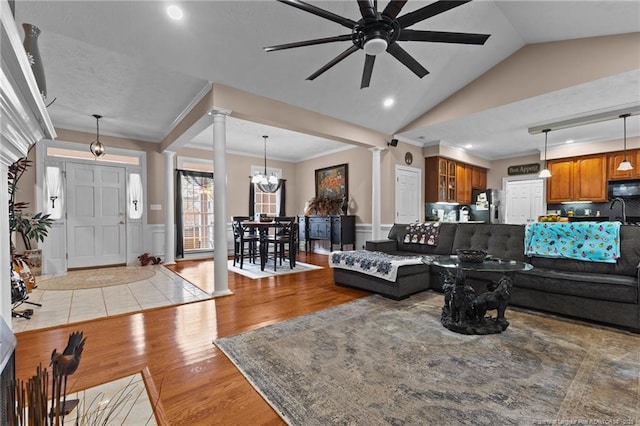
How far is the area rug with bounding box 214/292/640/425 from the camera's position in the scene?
60.6 inches

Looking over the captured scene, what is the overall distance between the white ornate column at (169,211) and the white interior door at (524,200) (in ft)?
27.7

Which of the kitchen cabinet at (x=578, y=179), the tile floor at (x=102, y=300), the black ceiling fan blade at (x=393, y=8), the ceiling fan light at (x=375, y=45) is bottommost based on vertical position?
the tile floor at (x=102, y=300)

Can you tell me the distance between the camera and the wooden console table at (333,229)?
6496 millimetres

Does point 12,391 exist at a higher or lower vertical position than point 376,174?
lower

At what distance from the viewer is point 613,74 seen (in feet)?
11.1

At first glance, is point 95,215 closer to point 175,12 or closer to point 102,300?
point 102,300

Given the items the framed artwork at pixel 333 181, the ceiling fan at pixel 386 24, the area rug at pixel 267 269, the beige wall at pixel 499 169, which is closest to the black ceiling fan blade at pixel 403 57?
the ceiling fan at pixel 386 24

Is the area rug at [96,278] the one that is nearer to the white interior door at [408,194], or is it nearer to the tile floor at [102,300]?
the tile floor at [102,300]

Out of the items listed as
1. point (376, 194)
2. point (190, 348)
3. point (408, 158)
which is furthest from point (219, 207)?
point (408, 158)

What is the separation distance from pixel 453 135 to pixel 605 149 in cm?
330

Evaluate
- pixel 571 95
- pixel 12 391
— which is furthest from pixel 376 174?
pixel 12 391

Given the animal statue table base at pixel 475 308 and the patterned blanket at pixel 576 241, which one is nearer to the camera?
the animal statue table base at pixel 475 308

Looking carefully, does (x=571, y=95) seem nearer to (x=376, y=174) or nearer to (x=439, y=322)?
(x=376, y=174)

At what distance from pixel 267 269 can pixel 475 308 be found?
3.63 m
